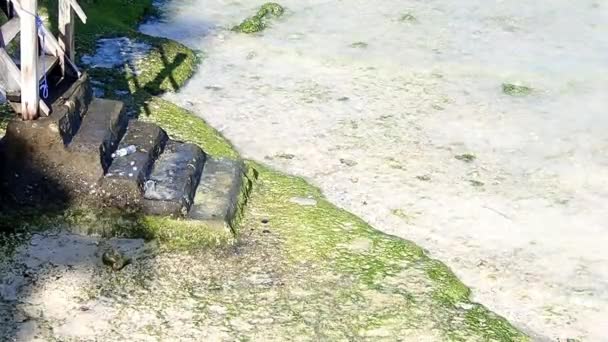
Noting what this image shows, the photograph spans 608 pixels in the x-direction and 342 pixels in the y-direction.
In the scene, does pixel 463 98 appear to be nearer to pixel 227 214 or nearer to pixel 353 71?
pixel 353 71

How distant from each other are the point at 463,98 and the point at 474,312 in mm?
3358

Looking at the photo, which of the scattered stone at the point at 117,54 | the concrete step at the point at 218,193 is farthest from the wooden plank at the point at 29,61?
the scattered stone at the point at 117,54

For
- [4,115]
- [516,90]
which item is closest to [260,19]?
[516,90]

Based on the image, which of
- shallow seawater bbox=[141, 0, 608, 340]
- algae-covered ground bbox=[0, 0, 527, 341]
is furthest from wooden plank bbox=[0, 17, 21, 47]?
shallow seawater bbox=[141, 0, 608, 340]

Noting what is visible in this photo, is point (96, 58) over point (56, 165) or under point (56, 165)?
under

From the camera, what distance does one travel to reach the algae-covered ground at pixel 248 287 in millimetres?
4410

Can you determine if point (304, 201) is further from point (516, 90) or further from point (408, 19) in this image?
point (408, 19)

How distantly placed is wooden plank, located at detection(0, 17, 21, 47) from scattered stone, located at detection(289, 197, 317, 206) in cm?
194

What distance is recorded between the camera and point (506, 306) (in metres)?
4.89

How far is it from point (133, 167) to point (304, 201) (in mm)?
1124

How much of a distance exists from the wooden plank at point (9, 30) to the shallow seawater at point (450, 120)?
1.87 m

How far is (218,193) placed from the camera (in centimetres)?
541

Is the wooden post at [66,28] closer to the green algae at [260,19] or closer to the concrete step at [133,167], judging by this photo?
the concrete step at [133,167]

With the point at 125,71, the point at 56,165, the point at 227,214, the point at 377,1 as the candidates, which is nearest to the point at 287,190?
the point at 227,214
